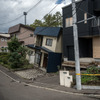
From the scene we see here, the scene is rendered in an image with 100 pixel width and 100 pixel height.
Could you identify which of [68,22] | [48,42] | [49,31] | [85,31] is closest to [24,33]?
[48,42]

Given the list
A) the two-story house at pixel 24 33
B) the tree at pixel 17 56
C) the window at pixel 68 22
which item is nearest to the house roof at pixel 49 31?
the window at pixel 68 22

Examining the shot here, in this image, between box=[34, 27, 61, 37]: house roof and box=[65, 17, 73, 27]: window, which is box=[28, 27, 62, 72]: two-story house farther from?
box=[65, 17, 73, 27]: window

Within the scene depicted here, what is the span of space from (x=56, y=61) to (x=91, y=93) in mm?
10821

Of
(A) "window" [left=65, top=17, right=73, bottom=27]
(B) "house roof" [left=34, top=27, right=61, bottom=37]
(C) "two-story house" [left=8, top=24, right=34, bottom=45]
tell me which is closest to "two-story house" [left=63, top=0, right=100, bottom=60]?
(A) "window" [left=65, top=17, right=73, bottom=27]

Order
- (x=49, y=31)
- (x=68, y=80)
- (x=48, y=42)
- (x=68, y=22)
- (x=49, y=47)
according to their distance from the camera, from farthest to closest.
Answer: (x=48, y=42), (x=49, y=47), (x=49, y=31), (x=68, y=22), (x=68, y=80)

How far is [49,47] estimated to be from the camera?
21.0 m

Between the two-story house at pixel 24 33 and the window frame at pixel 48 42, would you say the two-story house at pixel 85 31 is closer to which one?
the window frame at pixel 48 42

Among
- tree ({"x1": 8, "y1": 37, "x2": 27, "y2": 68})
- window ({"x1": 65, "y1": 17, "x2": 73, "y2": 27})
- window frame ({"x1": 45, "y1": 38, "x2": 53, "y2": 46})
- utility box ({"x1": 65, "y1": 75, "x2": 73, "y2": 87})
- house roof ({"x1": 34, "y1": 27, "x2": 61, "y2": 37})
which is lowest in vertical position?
utility box ({"x1": 65, "y1": 75, "x2": 73, "y2": 87})

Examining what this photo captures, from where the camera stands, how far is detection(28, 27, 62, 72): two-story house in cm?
1893

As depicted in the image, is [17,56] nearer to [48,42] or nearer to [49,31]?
[48,42]

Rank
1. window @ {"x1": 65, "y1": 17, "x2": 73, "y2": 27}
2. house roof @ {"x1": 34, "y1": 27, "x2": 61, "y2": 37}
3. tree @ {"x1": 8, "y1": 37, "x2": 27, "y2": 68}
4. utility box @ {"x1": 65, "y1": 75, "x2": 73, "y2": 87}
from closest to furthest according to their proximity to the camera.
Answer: utility box @ {"x1": 65, "y1": 75, "x2": 73, "y2": 87} < window @ {"x1": 65, "y1": 17, "x2": 73, "y2": 27} < house roof @ {"x1": 34, "y1": 27, "x2": 61, "y2": 37} < tree @ {"x1": 8, "y1": 37, "x2": 27, "y2": 68}

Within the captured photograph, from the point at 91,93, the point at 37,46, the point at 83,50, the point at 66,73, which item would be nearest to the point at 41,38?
the point at 37,46

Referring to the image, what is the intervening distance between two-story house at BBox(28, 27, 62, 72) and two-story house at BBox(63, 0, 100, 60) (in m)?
1.70

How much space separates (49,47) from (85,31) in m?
7.03
